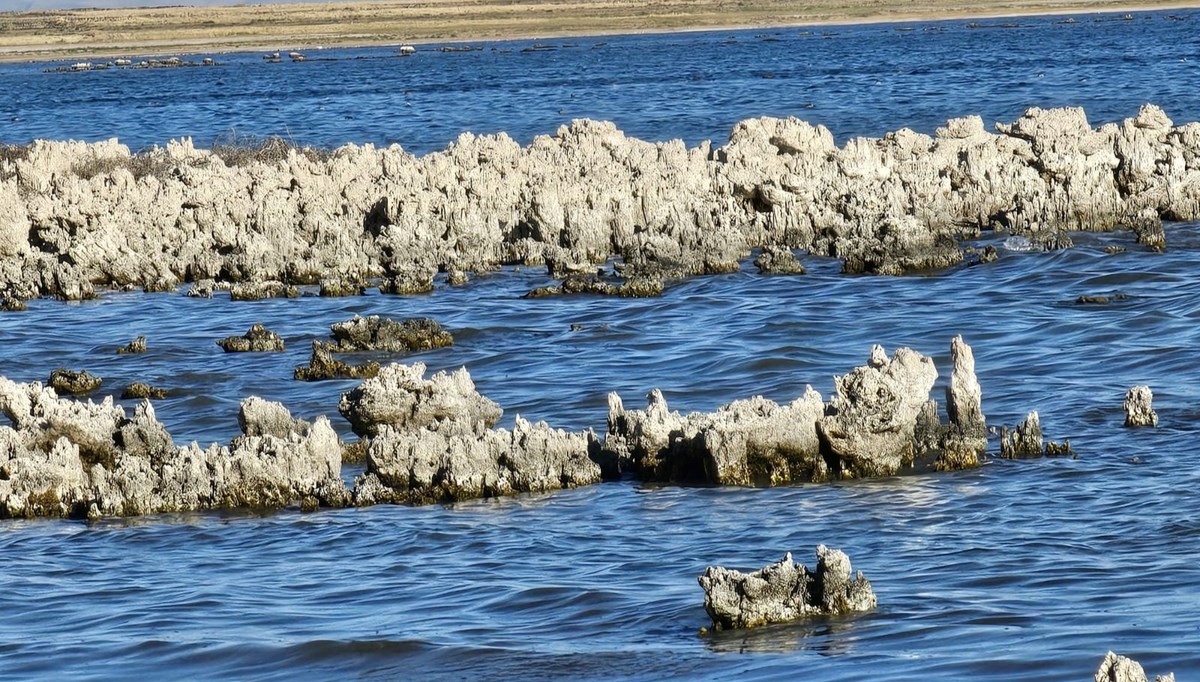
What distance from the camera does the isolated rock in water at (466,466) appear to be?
36.8ft

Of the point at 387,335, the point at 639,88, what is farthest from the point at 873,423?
the point at 639,88

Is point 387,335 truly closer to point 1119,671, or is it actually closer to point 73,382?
point 73,382

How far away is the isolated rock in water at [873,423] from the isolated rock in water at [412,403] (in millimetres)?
2421

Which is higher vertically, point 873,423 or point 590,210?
point 590,210

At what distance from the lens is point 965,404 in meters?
11.7

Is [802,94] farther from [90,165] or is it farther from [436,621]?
[436,621]

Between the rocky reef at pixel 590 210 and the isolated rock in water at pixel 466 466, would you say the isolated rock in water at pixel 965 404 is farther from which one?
the rocky reef at pixel 590 210

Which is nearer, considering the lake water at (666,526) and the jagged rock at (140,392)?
the lake water at (666,526)

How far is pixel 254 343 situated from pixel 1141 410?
26.1 ft

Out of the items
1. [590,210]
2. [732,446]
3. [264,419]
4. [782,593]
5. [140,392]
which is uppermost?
[590,210]

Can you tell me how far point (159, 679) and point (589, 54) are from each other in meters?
84.5

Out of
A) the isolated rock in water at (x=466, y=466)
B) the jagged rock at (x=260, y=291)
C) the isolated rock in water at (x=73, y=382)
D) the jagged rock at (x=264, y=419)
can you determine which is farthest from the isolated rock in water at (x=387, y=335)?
the isolated rock in water at (x=466, y=466)

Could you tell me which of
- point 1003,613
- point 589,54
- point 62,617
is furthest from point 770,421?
point 589,54

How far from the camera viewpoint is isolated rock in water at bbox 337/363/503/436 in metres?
12.2
